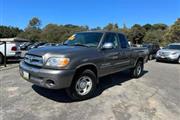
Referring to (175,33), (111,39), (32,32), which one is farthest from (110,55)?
(32,32)

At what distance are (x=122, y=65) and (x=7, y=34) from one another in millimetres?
84381

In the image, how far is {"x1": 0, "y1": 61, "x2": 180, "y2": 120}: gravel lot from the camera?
4832 millimetres

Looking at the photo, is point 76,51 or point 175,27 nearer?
point 76,51

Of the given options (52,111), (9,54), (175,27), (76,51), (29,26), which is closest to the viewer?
(52,111)

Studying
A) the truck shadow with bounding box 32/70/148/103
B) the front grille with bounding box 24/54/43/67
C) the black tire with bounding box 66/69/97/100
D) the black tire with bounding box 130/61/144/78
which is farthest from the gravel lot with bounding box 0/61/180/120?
the black tire with bounding box 130/61/144/78

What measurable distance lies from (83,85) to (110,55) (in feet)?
4.60

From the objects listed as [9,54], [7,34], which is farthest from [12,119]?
[7,34]

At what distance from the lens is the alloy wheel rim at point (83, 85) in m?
5.72

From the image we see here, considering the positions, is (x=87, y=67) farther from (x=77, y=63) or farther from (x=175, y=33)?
(x=175, y=33)

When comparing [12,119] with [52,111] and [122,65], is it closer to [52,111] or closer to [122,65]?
[52,111]

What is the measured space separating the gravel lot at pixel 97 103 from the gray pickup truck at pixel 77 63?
0.48m

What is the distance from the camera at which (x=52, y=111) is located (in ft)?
16.4

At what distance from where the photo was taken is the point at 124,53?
24.9 feet

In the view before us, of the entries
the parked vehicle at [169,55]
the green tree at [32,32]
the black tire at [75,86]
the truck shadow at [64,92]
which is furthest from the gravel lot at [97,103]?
the green tree at [32,32]
